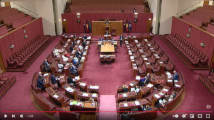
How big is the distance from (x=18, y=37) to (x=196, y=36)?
15.3 m

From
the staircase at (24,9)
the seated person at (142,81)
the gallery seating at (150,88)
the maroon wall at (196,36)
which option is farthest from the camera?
the staircase at (24,9)

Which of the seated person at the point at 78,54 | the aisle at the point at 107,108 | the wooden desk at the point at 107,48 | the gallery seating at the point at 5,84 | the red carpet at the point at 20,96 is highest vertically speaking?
the wooden desk at the point at 107,48

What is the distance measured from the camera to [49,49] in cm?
1906

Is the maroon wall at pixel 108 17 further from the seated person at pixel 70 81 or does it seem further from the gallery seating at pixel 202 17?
the seated person at pixel 70 81

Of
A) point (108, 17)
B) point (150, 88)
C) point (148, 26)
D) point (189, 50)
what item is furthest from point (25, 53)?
point (148, 26)

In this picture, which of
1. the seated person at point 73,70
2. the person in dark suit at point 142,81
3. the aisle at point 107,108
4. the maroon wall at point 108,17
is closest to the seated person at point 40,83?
the seated person at point 73,70

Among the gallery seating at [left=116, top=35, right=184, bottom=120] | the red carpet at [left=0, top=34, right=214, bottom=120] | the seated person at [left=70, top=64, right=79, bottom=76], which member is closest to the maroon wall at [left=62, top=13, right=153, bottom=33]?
the red carpet at [left=0, top=34, right=214, bottom=120]

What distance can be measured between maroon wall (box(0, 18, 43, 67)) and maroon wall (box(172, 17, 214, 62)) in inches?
598

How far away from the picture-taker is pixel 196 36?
1592cm

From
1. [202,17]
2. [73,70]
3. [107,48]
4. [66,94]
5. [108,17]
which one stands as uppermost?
[202,17]

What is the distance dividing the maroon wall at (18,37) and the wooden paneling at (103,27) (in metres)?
6.53

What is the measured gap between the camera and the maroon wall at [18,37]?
13.9m

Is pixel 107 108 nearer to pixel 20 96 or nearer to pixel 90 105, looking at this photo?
pixel 90 105

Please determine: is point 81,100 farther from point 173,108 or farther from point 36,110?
point 173,108
